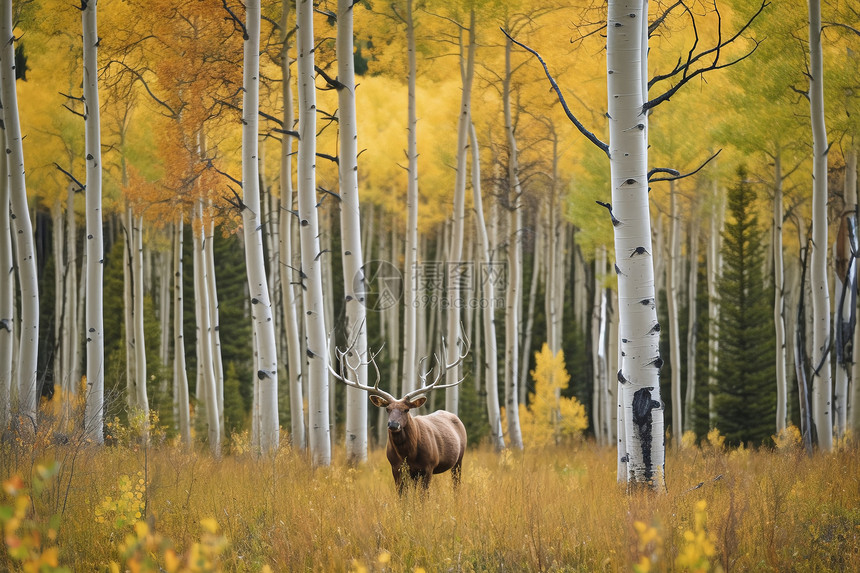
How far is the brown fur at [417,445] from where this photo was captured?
6258mm

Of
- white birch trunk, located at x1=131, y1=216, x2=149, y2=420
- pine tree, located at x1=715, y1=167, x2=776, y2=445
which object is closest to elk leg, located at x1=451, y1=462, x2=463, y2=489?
white birch trunk, located at x1=131, y1=216, x2=149, y2=420

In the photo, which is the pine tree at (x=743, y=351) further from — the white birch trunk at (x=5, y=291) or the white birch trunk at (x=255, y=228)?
the white birch trunk at (x=5, y=291)

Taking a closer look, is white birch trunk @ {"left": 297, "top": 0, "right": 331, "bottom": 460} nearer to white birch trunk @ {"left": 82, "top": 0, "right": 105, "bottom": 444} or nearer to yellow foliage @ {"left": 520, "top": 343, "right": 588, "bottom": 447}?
white birch trunk @ {"left": 82, "top": 0, "right": 105, "bottom": 444}

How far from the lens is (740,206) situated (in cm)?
1866

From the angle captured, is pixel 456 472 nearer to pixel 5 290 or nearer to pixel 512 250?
pixel 5 290

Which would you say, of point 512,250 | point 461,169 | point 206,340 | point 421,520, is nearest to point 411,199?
point 461,169

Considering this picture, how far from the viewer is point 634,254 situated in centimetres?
492

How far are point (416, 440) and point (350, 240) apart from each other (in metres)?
2.62

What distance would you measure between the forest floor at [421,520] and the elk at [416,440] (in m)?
0.27

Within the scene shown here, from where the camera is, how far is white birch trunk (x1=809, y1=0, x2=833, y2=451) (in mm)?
8391

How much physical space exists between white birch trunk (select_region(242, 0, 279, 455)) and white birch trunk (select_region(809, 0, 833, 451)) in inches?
251

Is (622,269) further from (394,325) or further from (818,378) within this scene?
(394,325)

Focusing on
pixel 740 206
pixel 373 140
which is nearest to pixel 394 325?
pixel 373 140

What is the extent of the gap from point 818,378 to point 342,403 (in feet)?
60.8
